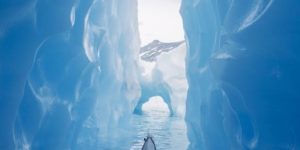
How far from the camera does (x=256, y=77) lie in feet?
16.1

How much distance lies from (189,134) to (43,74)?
5282 mm

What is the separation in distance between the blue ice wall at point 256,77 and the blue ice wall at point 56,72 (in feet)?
9.35

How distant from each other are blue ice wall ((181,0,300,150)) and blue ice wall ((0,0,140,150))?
9.35 feet

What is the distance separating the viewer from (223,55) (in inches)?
242

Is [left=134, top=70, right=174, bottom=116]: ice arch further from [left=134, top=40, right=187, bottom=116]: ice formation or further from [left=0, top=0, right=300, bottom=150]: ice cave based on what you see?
[left=0, top=0, right=300, bottom=150]: ice cave

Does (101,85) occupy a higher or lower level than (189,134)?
higher

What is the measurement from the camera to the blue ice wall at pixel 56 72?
4164 millimetres

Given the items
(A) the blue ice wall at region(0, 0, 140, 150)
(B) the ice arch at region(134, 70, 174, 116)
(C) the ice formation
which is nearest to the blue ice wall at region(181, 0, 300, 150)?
(A) the blue ice wall at region(0, 0, 140, 150)

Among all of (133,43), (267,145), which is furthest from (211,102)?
(133,43)

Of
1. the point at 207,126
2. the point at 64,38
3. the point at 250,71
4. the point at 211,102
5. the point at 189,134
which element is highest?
the point at 64,38

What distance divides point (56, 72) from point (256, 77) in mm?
3738

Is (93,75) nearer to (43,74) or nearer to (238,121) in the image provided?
(43,74)

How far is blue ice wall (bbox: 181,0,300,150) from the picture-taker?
14.2ft

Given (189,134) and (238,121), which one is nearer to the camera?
(238,121)
